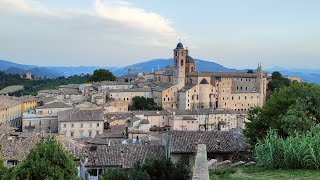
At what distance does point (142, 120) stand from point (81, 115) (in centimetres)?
732

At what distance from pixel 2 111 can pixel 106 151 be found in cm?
4161

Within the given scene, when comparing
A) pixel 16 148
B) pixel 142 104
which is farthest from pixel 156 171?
pixel 142 104

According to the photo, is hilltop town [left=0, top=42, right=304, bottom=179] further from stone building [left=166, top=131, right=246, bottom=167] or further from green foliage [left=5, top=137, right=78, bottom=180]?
green foliage [left=5, top=137, right=78, bottom=180]

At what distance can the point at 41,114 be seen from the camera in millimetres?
56625

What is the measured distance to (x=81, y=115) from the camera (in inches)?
2064

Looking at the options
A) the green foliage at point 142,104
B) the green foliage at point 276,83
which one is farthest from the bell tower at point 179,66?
the green foliage at point 276,83

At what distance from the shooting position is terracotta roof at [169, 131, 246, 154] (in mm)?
19484

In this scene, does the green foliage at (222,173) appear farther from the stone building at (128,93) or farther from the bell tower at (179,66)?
the bell tower at (179,66)

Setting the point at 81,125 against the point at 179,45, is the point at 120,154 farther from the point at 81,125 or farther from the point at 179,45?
the point at 179,45

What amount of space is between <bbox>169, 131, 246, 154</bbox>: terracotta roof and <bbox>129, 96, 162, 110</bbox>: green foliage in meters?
53.6

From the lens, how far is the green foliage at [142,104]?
75062 millimetres

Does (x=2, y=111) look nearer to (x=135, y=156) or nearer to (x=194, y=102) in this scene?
(x=194, y=102)

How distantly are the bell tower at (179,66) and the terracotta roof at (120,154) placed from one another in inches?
2382

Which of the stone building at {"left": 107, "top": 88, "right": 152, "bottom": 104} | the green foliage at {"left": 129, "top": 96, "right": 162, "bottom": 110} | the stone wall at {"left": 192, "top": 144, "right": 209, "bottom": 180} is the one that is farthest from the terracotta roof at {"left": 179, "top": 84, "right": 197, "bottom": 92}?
the stone wall at {"left": 192, "top": 144, "right": 209, "bottom": 180}
